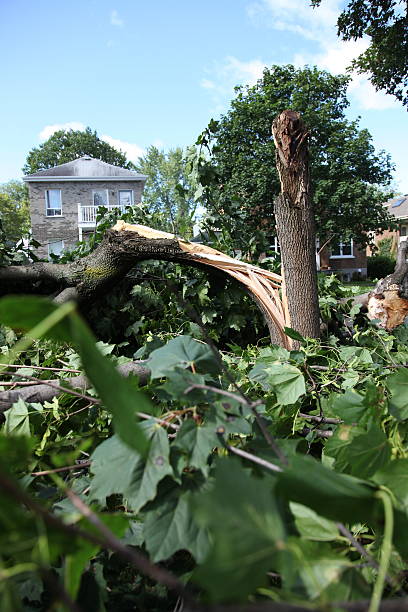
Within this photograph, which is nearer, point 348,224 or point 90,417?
point 90,417

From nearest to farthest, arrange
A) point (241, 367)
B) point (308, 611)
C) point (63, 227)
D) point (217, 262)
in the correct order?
point (308, 611) < point (241, 367) < point (217, 262) < point (63, 227)

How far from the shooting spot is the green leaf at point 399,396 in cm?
74

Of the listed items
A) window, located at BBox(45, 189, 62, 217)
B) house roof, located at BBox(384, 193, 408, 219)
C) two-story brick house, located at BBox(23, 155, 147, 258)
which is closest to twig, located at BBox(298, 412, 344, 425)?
two-story brick house, located at BBox(23, 155, 147, 258)

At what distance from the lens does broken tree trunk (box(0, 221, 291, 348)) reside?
287cm

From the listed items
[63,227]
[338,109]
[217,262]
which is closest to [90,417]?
[217,262]

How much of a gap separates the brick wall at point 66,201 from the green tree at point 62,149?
1855cm

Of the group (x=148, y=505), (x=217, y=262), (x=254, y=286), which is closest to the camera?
(x=148, y=505)

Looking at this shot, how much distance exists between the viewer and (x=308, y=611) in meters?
0.26

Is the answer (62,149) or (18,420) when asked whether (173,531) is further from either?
(62,149)

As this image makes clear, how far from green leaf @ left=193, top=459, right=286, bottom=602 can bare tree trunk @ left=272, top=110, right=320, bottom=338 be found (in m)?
2.05

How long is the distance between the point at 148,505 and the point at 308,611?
33 centimetres

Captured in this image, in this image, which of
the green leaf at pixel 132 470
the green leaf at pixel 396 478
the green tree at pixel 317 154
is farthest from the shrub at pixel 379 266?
the green leaf at pixel 132 470

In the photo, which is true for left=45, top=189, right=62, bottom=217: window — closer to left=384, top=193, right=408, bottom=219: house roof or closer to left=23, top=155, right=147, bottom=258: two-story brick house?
left=23, top=155, right=147, bottom=258: two-story brick house

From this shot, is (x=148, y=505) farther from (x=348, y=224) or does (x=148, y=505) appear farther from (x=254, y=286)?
(x=348, y=224)
